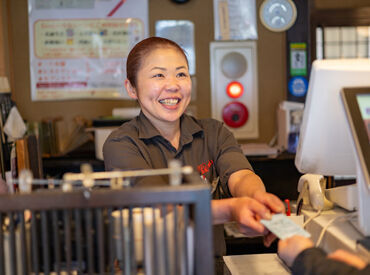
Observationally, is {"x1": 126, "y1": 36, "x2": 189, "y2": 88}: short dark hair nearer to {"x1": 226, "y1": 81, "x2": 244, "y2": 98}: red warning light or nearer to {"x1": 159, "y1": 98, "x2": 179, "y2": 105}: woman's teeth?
{"x1": 159, "y1": 98, "x2": 179, "y2": 105}: woman's teeth

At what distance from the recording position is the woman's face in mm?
1741

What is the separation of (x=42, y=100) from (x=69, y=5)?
694 mm

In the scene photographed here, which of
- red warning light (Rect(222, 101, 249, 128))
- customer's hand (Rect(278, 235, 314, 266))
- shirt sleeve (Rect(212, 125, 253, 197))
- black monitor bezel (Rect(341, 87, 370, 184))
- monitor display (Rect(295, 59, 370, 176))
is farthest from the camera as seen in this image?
red warning light (Rect(222, 101, 249, 128))

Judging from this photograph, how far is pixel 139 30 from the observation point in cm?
369

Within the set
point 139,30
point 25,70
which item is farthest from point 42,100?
point 139,30

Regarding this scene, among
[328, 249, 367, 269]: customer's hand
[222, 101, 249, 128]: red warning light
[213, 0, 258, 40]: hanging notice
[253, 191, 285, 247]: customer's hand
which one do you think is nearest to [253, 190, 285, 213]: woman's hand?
[253, 191, 285, 247]: customer's hand

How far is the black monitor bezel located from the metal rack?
1.44 ft

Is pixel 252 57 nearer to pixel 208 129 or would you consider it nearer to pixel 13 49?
pixel 13 49

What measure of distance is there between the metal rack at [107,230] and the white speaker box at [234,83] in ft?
8.98

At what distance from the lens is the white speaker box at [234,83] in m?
3.74

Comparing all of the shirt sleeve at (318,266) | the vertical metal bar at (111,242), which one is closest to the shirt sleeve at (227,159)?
the shirt sleeve at (318,266)

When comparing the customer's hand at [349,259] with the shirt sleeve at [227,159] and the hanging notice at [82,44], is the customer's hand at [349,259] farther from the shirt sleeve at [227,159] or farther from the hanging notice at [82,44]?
the hanging notice at [82,44]

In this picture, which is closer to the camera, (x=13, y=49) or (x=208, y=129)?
(x=208, y=129)

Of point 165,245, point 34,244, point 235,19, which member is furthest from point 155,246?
point 235,19
